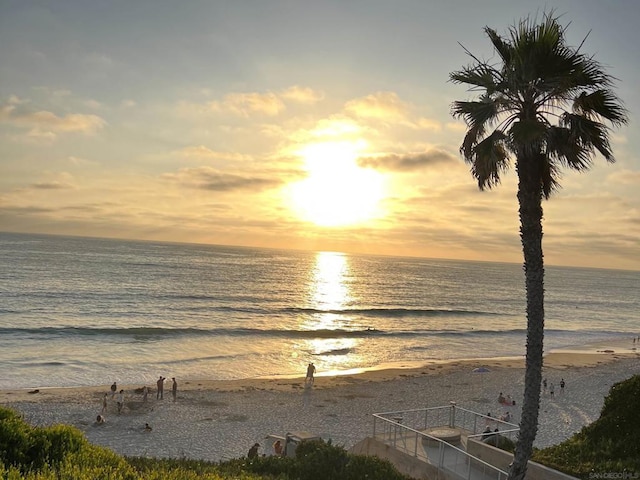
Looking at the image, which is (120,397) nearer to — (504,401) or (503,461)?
(503,461)

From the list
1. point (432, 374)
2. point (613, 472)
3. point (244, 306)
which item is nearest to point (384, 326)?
point (244, 306)

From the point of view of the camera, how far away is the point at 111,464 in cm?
741

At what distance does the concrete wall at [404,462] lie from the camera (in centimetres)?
1195

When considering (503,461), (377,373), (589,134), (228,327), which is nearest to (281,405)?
(377,373)

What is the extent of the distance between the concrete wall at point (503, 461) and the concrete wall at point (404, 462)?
1446 mm

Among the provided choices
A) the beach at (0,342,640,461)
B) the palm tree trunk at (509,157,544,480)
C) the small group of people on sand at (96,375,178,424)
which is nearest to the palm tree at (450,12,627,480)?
the palm tree trunk at (509,157,544,480)

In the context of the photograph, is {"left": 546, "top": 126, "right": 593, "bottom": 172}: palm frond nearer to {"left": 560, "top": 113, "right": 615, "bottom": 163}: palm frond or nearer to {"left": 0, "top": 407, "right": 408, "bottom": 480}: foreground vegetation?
{"left": 560, "top": 113, "right": 615, "bottom": 163}: palm frond

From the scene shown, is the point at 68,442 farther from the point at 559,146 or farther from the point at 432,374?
the point at 432,374

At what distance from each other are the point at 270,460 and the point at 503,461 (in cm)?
572

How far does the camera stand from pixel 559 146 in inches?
343

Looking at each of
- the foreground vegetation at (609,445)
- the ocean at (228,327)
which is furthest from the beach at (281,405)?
the foreground vegetation at (609,445)

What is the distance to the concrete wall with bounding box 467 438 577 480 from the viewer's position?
11353 millimetres

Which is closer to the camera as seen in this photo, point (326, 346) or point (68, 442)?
point (68, 442)

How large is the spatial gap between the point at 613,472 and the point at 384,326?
158 feet
